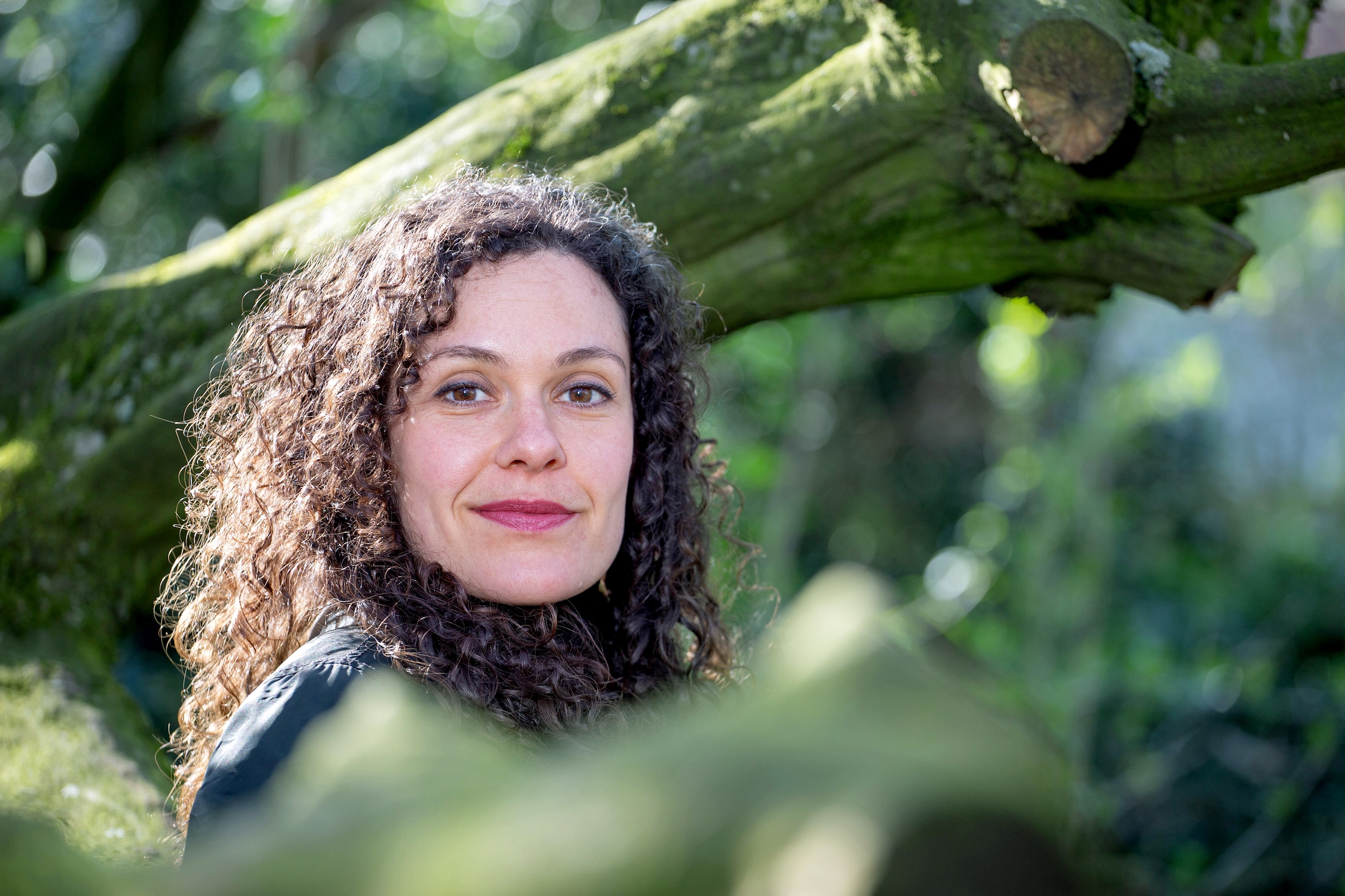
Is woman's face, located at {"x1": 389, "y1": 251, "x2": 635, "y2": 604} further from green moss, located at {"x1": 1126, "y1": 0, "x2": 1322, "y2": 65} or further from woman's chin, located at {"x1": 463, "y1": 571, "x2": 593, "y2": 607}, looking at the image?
green moss, located at {"x1": 1126, "y1": 0, "x2": 1322, "y2": 65}

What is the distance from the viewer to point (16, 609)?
2.63 m

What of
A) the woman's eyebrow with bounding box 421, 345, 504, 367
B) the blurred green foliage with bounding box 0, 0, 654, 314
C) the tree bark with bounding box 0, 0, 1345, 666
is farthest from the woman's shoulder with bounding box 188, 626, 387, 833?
the blurred green foliage with bounding box 0, 0, 654, 314

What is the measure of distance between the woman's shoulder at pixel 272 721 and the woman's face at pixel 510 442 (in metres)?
0.37

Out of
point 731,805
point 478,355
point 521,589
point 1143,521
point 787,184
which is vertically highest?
point 731,805

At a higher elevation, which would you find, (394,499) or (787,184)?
(787,184)

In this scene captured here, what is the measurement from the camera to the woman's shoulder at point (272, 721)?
1.34m

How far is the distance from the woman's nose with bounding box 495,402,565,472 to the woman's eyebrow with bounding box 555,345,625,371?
0.09 meters

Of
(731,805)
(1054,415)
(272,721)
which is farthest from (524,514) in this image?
(1054,415)

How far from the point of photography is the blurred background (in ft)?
17.0

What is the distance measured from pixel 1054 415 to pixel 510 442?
7.94 meters

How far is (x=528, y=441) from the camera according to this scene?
1.87m

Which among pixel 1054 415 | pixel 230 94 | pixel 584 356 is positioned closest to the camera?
pixel 584 356

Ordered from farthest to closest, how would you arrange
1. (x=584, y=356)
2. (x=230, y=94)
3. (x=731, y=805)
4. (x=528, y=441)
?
1. (x=230, y=94)
2. (x=584, y=356)
3. (x=528, y=441)
4. (x=731, y=805)

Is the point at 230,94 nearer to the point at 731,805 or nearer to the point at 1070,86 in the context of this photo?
the point at 1070,86
